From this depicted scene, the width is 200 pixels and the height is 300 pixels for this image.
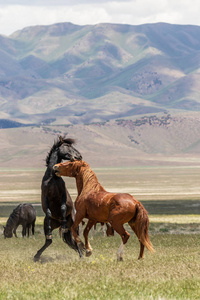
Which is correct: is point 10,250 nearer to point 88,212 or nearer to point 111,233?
point 88,212

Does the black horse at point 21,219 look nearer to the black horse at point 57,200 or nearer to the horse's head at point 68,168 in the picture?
the black horse at point 57,200

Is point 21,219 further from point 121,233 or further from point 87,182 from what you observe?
point 121,233

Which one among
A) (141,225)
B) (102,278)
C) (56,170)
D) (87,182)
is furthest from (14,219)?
(102,278)

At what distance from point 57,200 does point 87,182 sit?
131 cm

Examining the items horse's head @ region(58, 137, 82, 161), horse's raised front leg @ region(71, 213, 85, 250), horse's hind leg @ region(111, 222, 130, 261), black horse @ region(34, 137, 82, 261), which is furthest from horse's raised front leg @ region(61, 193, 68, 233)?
horse's hind leg @ region(111, 222, 130, 261)

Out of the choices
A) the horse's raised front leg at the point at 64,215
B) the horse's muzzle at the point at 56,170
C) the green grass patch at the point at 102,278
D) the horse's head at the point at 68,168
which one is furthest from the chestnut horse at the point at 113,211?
the horse's raised front leg at the point at 64,215

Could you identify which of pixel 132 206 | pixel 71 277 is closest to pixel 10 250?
pixel 132 206

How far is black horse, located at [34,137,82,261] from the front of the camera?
54.7ft

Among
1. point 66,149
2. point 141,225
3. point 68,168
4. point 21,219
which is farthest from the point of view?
point 21,219

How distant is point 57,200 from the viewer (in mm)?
16812

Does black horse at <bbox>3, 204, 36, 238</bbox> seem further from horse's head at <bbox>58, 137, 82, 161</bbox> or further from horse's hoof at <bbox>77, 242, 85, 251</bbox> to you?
horse's hoof at <bbox>77, 242, 85, 251</bbox>

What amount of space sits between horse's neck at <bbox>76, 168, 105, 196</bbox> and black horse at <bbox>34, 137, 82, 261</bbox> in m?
0.62

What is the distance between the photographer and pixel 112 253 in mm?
17969

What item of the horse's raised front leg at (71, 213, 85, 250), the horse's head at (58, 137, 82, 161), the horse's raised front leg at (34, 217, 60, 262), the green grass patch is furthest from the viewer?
the horse's head at (58, 137, 82, 161)
